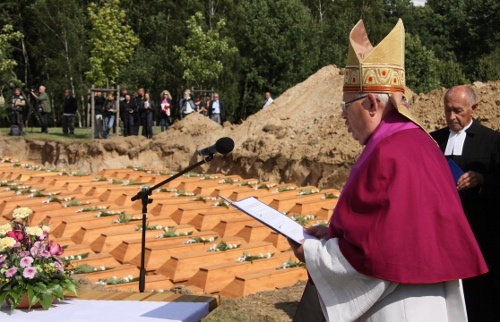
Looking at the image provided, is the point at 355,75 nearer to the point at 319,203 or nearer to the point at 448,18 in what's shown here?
the point at 319,203

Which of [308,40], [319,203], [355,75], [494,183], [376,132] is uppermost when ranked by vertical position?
[308,40]

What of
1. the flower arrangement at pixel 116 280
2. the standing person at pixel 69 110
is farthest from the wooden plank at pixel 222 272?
the standing person at pixel 69 110

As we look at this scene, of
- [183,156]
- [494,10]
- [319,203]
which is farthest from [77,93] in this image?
[319,203]

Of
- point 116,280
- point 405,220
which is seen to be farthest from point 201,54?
point 405,220

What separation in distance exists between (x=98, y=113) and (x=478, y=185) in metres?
18.3

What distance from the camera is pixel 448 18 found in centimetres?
5097

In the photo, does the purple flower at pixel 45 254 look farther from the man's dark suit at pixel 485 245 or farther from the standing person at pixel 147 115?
the standing person at pixel 147 115

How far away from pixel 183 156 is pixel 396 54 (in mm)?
16112

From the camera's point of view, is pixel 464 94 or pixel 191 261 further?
pixel 191 261

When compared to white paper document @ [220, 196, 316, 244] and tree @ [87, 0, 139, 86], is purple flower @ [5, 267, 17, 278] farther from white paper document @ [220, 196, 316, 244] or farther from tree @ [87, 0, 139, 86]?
tree @ [87, 0, 139, 86]

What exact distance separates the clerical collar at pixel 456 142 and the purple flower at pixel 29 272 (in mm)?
2924

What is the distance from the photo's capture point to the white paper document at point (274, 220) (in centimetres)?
314

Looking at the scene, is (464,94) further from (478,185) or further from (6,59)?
(6,59)

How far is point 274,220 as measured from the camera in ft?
10.6
